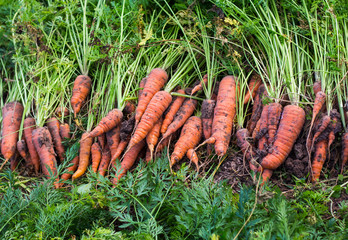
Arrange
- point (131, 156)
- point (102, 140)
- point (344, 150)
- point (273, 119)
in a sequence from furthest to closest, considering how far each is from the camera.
Result: point (102, 140) < point (131, 156) < point (273, 119) < point (344, 150)

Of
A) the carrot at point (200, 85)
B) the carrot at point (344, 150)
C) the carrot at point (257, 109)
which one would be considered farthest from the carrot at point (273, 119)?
the carrot at point (200, 85)

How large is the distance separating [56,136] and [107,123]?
552 millimetres

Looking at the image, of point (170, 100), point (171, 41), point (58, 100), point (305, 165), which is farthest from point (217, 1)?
point (58, 100)

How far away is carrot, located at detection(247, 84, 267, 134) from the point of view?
2.45 metres

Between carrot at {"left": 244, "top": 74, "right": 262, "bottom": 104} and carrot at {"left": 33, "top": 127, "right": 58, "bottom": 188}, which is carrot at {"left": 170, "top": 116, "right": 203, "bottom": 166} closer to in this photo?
carrot at {"left": 244, "top": 74, "right": 262, "bottom": 104}

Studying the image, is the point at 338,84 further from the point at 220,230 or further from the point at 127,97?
the point at 127,97

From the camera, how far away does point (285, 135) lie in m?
2.22

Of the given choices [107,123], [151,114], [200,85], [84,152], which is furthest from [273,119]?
[84,152]

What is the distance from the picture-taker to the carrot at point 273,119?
2.30 metres

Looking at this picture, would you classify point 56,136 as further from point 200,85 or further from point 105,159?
point 200,85

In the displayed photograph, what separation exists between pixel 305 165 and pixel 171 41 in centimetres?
149

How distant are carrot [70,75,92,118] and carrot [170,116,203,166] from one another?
3.29 feet

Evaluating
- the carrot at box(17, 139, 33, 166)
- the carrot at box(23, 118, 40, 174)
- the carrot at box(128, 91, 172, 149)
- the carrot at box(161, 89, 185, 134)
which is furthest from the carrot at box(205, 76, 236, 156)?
the carrot at box(17, 139, 33, 166)

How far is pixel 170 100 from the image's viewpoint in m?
2.62
